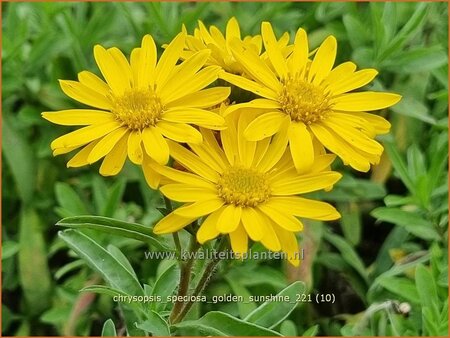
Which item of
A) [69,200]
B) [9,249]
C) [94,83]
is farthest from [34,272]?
[94,83]

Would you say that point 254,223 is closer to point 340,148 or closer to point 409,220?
point 340,148

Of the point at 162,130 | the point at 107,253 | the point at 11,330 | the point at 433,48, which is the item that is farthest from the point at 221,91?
the point at 11,330

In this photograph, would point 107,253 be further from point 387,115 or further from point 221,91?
point 387,115

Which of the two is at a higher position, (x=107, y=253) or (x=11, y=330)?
(x=11, y=330)

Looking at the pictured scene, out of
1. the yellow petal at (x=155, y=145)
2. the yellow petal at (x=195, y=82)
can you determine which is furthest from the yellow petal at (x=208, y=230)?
the yellow petal at (x=195, y=82)

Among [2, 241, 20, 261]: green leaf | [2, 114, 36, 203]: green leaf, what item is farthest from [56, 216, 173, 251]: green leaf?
[2, 114, 36, 203]: green leaf

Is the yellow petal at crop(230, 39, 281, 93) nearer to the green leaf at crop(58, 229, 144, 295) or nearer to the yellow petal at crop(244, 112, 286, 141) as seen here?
the yellow petal at crop(244, 112, 286, 141)
